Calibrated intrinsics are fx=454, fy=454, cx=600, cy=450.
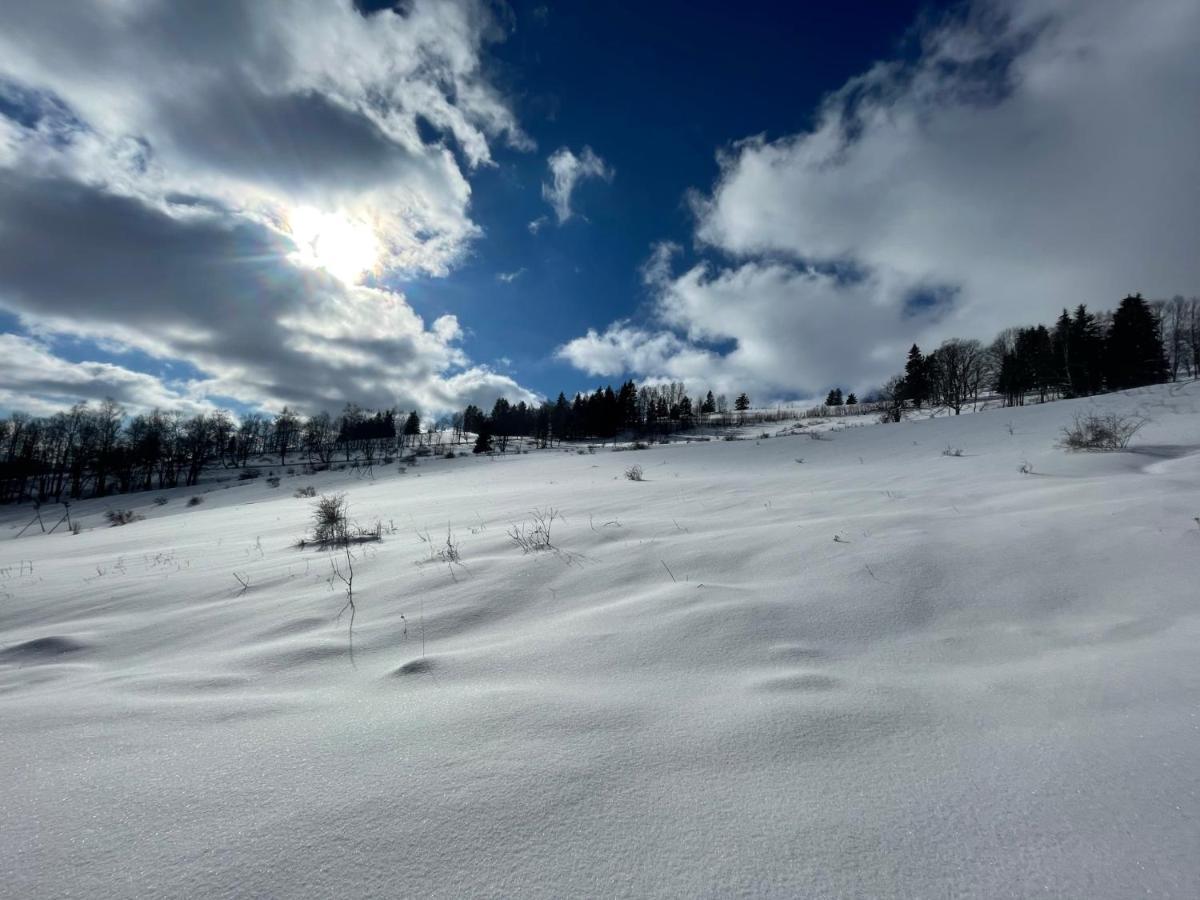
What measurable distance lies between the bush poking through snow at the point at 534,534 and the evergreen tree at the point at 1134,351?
54610 millimetres

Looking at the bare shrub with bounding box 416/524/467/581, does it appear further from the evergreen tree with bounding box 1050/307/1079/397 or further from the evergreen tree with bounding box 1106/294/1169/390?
the evergreen tree with bounding box 1106/294/1169/390

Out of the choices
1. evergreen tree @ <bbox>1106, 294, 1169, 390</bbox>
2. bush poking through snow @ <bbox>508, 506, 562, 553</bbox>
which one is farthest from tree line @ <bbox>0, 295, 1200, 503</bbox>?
bush poking through snow @ <bbox>508, 506, 562, 553</bbox>

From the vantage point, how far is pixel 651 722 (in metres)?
1.42

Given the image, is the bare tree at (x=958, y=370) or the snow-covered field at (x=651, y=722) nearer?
the snow-covered field at (x=651, y=722)

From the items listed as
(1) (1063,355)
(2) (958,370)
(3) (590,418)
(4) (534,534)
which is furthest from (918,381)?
(4) (534,534)

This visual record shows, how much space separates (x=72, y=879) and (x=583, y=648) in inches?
57.2

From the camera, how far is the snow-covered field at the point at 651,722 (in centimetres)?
97

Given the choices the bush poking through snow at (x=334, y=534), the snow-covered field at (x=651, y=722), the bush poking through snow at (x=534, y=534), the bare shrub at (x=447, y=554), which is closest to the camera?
the snow-covered field at (x=651, y=722)

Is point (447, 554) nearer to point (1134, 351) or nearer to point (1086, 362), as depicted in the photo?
point (1086, 362)

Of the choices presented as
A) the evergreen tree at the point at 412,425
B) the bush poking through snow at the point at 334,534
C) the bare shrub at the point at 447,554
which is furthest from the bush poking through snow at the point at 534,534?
the evergreen tree at the point at 412,425

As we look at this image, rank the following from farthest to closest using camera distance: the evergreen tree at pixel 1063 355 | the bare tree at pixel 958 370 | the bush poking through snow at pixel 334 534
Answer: the bare tree at pixel 958 370 → the evergreen tree at pixel 1063 355 → the bush poking through snow at pixel 334 534

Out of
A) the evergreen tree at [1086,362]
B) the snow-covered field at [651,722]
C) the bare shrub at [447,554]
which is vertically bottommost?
the snow-covered field at [651,722]

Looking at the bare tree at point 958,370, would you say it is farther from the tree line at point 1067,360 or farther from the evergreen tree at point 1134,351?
the evergreen tree at point 1134,351

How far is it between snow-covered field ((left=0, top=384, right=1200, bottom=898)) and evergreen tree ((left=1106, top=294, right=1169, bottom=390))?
52265mm
